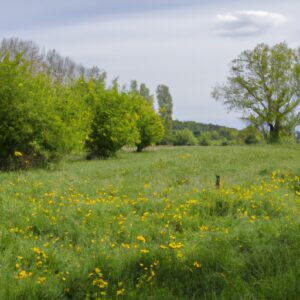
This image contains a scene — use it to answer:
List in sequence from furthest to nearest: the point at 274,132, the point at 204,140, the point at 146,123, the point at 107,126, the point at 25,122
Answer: the point at 204,140
the point at 274,132
the point at 146,123
the point at 107,126
the point at 25,122

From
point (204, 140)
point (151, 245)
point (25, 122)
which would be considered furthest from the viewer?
point (204, 140)

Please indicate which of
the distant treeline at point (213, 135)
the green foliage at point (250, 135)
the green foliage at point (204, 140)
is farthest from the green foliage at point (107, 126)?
the green foliage at point (204, 140)

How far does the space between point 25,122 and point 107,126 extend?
10166mm

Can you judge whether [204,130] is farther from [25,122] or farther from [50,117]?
[25,122]

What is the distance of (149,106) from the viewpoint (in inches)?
1416

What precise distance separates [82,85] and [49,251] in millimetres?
22908

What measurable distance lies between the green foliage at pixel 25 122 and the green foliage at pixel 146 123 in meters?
16.7

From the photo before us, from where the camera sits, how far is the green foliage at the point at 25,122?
1602 centimetres

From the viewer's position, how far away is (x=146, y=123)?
114 ft

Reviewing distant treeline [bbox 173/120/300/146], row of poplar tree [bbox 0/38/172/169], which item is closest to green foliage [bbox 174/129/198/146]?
distant treeline [bbox 173/120/300/146]

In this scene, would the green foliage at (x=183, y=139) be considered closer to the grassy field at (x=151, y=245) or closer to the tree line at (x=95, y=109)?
the tree line at (x=95, y=109)

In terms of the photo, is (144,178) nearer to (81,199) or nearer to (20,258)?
(81,199)

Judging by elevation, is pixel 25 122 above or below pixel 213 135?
below

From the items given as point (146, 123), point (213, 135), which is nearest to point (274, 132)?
point (146, 123)
